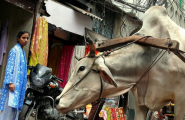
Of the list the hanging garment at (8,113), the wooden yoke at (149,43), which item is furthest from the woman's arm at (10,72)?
the wooden yoke at (149,43)

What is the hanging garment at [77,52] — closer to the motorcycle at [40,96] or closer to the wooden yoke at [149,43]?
the motorcycle at [40,96]

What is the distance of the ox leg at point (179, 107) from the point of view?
11.0ft

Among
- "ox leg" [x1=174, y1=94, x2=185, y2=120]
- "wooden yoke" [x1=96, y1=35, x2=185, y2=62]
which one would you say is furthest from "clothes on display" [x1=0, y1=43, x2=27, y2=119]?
"ox leg" [x1=174, y1=94, x2=185, y2=120]

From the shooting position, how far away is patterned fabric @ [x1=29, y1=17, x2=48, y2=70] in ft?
19.2

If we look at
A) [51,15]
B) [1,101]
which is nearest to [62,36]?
[51,15]

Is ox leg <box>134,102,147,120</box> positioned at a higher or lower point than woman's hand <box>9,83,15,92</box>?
lower

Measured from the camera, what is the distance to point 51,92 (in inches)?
191

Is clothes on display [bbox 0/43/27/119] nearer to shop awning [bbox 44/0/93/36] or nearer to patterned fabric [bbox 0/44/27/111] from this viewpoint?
patterned fabric [bbox 0/44/27/111]

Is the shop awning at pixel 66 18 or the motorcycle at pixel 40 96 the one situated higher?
the shop awning at pixel 66 18

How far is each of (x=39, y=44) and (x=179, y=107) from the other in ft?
12.4

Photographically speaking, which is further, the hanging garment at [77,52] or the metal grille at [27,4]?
the hanging garment at [77,52]

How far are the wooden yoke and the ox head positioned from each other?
1.21 feet

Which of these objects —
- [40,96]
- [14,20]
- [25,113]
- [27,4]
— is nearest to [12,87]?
[25,113]

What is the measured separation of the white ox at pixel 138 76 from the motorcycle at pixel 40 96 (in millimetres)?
1672
